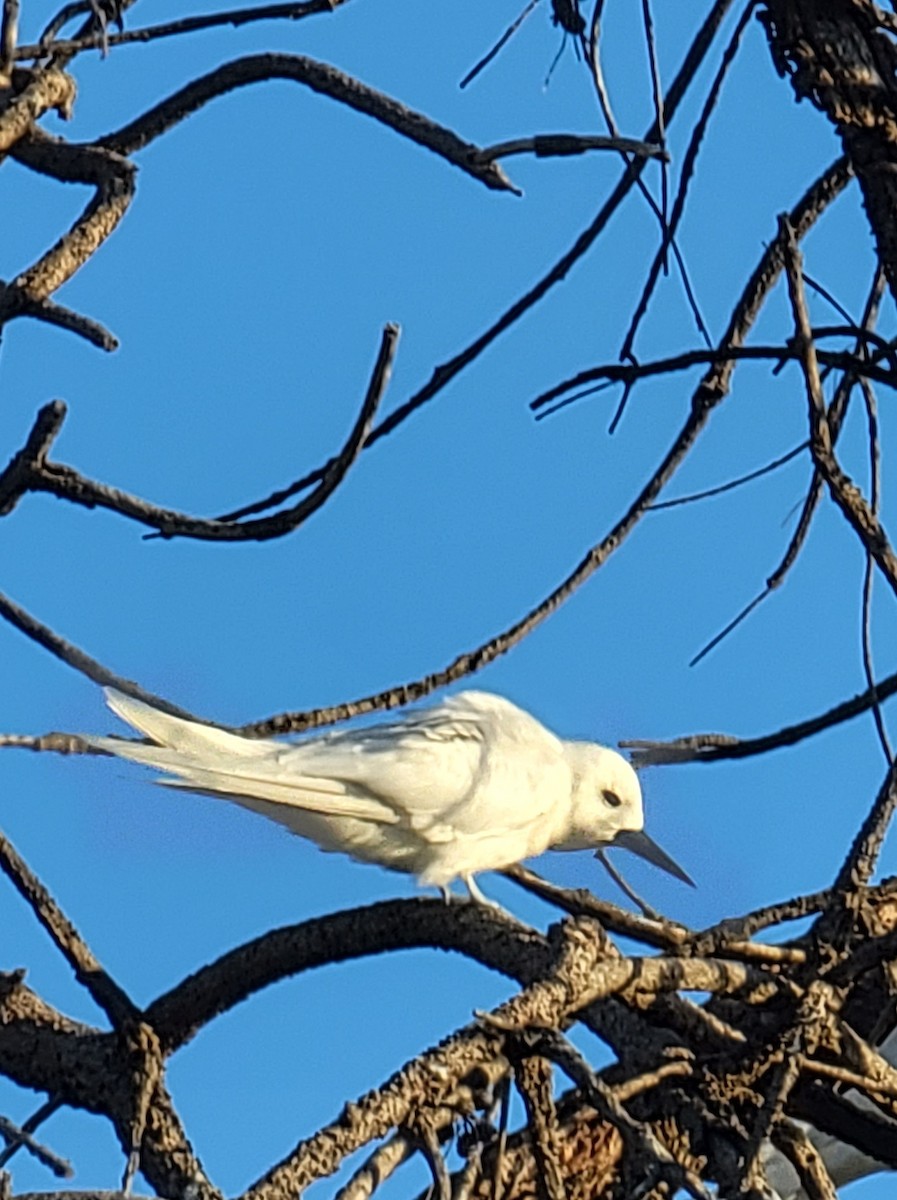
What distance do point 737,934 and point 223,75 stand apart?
190 cm

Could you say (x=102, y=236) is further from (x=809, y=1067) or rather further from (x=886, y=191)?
(x=809, y=1067)

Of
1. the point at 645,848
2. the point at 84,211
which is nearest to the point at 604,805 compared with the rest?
the point at 645,848

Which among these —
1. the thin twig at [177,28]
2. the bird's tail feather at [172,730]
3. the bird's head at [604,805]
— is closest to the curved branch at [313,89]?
the thin twig at [177,28]

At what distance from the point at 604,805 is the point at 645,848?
0.22 m

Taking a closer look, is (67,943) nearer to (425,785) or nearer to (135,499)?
(135,499)

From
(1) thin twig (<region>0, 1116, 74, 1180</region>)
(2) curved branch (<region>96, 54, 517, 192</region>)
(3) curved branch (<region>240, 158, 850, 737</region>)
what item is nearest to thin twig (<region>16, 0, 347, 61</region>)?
(2) curved branch (<region>96, 54, 517, 192</region>)

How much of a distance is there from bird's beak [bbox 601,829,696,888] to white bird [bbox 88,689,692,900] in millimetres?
132

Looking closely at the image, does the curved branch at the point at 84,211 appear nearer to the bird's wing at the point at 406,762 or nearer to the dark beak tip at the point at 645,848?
the bird's wing at the point at 406,762

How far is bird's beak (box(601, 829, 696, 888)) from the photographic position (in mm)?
4539

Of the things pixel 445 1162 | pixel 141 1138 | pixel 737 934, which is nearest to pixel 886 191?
pixel 737 934

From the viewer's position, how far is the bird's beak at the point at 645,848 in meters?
4.54

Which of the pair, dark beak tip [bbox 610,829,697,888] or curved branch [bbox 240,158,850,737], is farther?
dark beak tip [bbox 610,829,697,888]

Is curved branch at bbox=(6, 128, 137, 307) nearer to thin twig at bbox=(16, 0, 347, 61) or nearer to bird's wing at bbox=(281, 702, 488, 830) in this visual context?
thin twig at bbox=(16, 0, 347, 61)

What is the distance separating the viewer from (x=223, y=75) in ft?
11.4
